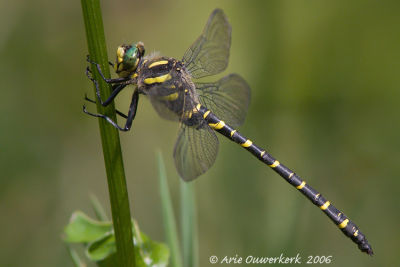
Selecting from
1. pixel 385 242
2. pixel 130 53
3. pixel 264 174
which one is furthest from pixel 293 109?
pixel 130 53

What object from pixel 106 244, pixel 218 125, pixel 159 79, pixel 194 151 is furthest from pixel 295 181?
pixel 106 244

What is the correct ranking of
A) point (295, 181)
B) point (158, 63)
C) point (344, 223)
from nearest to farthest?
point (158, 63) → point (344, 223) → point (295, 181)

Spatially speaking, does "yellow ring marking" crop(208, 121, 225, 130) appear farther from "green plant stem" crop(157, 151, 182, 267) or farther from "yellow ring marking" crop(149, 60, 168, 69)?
"green plant stem" crop(157, 151, 182, 267)

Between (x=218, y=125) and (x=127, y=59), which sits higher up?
(x=218, y=125)

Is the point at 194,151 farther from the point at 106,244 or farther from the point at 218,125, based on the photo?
the point at 106,244

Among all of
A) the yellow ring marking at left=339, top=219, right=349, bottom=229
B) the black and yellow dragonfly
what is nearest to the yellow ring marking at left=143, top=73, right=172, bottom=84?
the black and yellow dragonfly

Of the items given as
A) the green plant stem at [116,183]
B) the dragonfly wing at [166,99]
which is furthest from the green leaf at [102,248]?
the dragonfly wing at [166,99]

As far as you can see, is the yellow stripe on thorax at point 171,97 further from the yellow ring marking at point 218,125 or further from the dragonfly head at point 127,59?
the yellow ring marking at point 218,125
